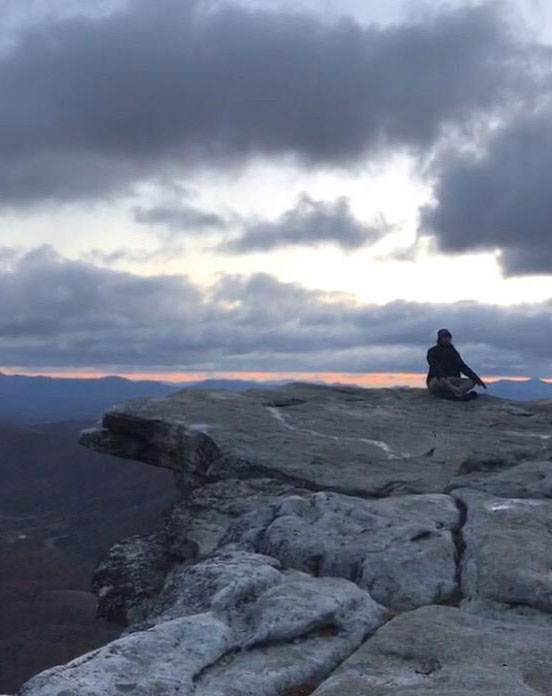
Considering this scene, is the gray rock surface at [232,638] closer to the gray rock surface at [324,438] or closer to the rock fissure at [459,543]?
the rock fissure at [459,543]

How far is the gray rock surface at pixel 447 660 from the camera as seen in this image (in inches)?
357

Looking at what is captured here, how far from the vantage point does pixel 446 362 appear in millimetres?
28531

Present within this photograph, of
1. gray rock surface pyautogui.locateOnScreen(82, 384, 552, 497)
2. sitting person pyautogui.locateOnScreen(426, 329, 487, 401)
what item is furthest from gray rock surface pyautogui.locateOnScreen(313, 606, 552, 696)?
sitting person pyautogui.locateOnScreen(426, 329, 487, 401)

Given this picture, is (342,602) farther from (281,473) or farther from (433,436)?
(433,436)

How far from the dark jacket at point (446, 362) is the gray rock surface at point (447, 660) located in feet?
57.3

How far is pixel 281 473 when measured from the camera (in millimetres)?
19250

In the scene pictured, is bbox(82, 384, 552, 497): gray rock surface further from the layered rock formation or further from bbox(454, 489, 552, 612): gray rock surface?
bbox(454, 489, 552, 612): gray rock surface

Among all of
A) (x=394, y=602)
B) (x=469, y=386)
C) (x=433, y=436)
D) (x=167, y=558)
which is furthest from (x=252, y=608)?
(x=469, y=386)

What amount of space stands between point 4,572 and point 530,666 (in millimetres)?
136411

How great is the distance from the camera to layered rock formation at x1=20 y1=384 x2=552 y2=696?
9.70 m

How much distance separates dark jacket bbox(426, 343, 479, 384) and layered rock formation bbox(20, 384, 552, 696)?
3670mm

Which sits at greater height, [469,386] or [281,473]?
[469,386]

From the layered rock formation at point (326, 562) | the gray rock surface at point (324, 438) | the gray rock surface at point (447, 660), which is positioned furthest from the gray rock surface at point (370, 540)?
the gray rock surface at point (324, 438)

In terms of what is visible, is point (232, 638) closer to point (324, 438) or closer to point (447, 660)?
point (447, 660)
